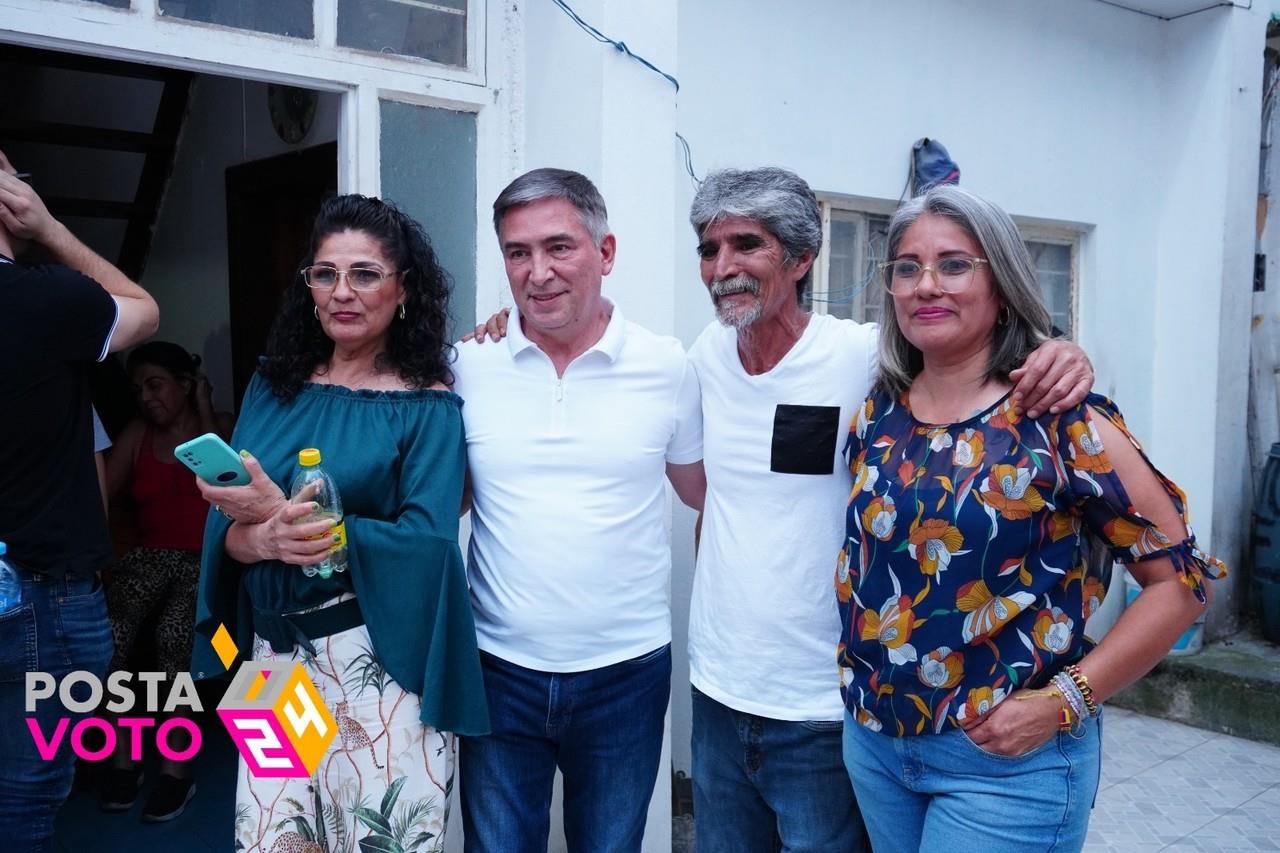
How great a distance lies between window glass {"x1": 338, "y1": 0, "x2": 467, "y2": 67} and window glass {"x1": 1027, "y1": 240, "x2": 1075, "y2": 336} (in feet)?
11.1

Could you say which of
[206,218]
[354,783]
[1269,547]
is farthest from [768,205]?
[1269,547]

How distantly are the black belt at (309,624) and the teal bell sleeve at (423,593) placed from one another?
1.6 inches

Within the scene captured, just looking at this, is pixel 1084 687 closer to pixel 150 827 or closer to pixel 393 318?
pixel 393 318

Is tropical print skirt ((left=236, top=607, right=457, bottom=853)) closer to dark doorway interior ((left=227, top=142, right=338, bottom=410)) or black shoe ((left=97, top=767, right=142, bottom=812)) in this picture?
black shoe ((left=97, top=767, right=142, bottom=812))

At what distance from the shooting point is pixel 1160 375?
5539mm

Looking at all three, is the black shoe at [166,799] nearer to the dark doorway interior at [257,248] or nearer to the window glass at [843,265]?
the dark doorway interior at [257,248]

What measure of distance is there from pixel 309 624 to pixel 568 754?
26.7 inches

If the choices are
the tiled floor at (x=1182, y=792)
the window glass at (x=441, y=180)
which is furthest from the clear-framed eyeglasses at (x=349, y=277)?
the tiled floor at (x=1182, y=792)

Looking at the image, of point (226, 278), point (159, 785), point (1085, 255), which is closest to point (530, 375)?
point (159, 785)

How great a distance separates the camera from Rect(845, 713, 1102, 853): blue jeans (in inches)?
69.0

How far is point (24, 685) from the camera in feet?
7.34

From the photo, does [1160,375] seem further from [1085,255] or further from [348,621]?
[348,621]

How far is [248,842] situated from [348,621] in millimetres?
466

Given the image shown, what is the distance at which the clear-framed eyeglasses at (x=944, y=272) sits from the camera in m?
1.86
